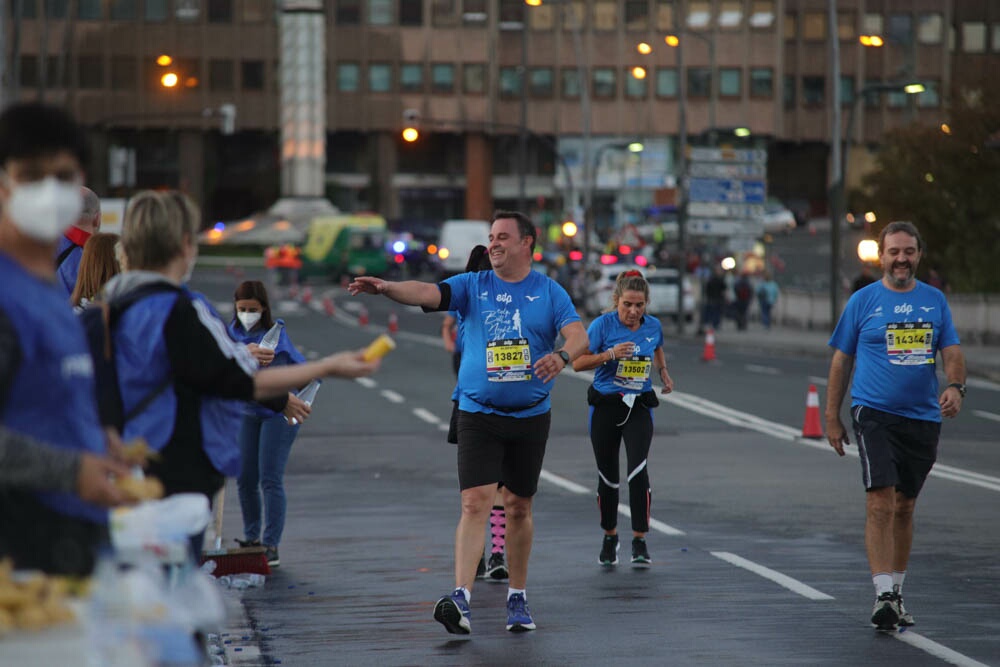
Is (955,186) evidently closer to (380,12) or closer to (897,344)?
(897,344)

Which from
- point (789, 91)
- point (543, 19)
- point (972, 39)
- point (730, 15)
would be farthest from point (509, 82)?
point (972, 39)

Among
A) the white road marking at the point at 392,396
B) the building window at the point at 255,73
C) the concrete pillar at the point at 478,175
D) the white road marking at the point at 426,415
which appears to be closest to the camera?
the white road marking at the point at 426,415

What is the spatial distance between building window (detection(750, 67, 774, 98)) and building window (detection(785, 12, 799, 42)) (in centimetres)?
429

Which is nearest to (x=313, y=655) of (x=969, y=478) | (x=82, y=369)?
(x=82, y=369)

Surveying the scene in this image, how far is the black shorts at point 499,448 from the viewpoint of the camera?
9930 millimetres

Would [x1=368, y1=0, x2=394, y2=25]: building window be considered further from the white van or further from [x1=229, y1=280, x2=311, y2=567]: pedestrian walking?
[x1=229, y1=280, x2=311, y2=567]: pedestrian walking

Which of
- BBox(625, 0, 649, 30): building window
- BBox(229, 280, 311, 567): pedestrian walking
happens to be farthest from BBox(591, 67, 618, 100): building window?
BBox(229, 280, 311, 567): pedestrian walking

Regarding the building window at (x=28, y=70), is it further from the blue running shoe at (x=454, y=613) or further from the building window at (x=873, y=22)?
the blue running shoe at (x=454, y=613)

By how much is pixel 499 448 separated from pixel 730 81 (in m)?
111

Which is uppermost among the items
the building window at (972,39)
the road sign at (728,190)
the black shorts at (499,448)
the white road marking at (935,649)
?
the building window at (972,39)

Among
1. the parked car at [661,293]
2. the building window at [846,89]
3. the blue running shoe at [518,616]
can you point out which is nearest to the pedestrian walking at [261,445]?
the blue running shoe at [518,616]

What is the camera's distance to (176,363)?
234 inches

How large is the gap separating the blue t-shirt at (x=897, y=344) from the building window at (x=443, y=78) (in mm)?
108249

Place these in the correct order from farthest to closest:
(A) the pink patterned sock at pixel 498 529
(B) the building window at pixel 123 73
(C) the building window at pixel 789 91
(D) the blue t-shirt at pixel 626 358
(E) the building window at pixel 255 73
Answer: (C) the building window at pixel 789 91
(E) the building window at pixel 255 73
(B) the building window at pixel 123 73
(D) the blue t-shirt at pixel 626 358
(A) the pink patterned sock at pixel 498 529
